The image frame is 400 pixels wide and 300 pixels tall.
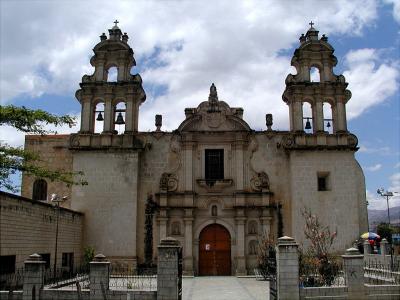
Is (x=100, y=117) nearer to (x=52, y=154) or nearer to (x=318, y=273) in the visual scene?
(x=52, y=154)

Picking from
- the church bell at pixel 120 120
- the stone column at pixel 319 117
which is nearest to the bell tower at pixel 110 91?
the church bell at pixel 120 120

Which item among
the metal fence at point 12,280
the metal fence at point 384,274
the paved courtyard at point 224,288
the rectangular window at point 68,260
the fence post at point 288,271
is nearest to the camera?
the fence post at point 288,271

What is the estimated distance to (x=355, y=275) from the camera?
15367mm

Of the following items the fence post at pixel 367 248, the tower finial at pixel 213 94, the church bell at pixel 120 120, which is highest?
the tower finial at pixel 213 94

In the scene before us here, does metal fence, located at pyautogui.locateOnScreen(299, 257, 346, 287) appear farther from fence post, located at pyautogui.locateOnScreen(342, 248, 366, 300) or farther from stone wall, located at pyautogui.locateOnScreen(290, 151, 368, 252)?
stone wall, located at pyautogui.locateOnScreen(290, 151, 368, 252)

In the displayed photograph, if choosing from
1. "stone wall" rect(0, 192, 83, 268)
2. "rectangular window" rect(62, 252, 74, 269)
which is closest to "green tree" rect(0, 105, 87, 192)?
"stone wall" rect(0, 192, 83, 268)

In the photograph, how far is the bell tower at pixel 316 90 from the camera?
90.6 feet

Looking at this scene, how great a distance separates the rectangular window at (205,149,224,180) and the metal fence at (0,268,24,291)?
1201 cm

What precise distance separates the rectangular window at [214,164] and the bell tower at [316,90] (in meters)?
4.46

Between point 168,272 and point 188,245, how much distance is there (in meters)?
11.6

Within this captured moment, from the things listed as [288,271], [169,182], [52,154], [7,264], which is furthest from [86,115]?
[288,271]

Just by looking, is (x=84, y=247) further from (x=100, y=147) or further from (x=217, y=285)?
(x=217, y=285)

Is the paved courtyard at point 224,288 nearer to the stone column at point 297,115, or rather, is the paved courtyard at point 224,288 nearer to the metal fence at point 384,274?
the metal fence at point 384,274

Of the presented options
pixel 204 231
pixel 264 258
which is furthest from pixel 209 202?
pixel 264 258
